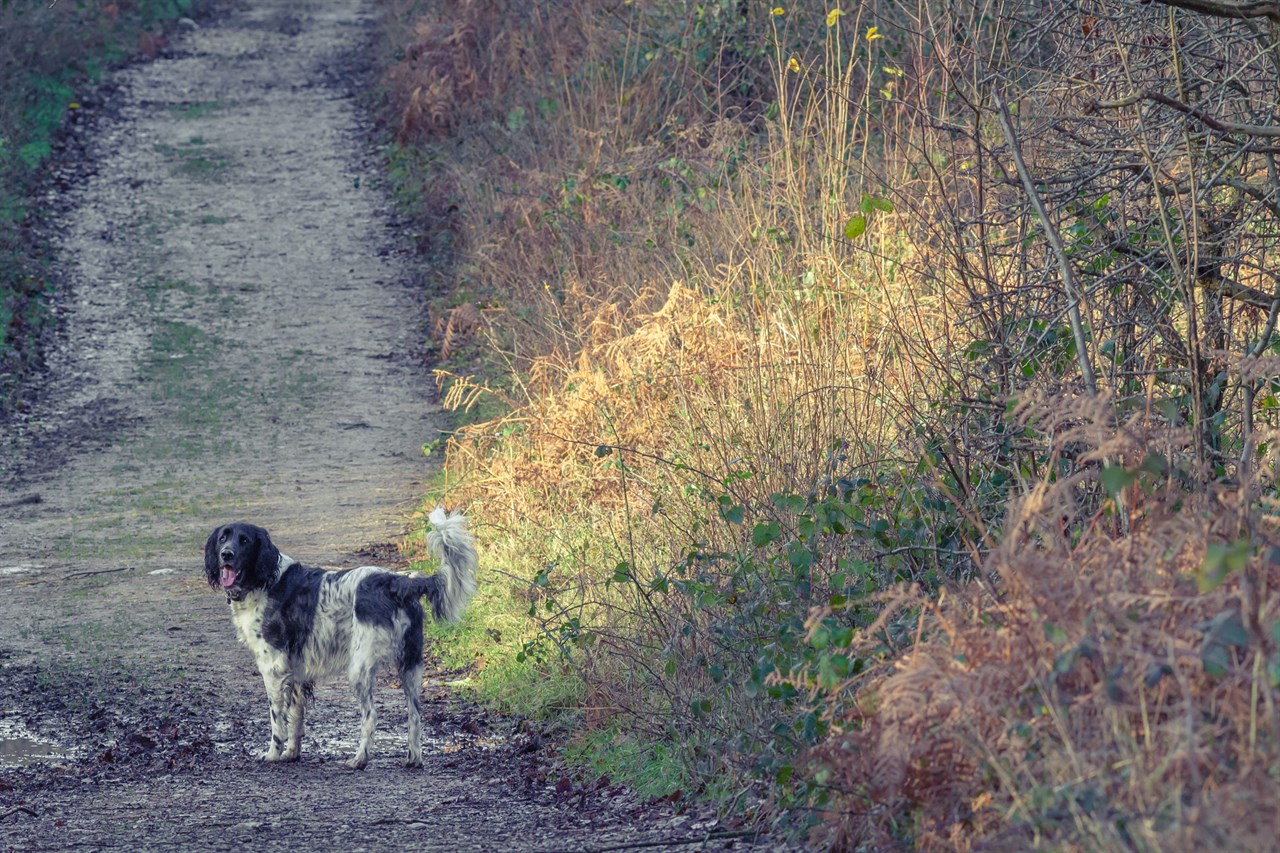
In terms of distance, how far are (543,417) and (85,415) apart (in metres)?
4.98

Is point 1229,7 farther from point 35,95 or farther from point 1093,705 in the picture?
point 35,95

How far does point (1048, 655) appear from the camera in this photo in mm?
3637

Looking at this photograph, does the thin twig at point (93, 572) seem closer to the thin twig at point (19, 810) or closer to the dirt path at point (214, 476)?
the dirt path at point (214, 476)

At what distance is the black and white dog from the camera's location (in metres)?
6.70

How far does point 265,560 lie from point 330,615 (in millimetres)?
466

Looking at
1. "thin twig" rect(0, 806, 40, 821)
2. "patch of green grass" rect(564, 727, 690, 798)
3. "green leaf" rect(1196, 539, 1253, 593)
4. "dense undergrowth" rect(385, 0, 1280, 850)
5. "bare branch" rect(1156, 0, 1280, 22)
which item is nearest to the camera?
"green leaf" rect(1196, 539, 1253, 593)

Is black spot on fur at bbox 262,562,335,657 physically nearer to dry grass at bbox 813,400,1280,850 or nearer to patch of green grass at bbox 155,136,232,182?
dry grass at bbox 813,400,1280,850

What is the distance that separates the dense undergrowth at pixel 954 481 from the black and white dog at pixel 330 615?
497 mm

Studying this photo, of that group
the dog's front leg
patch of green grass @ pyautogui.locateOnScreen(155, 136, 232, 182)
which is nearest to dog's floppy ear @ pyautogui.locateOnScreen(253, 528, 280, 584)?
the dog's front leg

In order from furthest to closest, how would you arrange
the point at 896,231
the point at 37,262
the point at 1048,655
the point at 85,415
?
the point at 37,262 → the point at 85,415 → the point at 896,231 → the point at 1048,655

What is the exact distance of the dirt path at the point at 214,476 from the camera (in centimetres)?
569

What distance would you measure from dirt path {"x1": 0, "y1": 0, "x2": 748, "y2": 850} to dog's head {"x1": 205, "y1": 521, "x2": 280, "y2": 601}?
711 millimetres

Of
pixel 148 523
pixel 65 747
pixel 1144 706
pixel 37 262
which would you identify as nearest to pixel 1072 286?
pixel 1144 706

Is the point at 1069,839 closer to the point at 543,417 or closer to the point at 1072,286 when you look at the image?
the point at 1072,286
